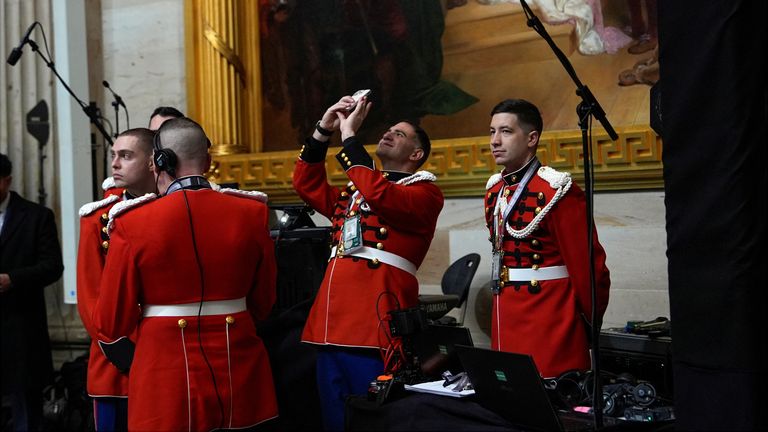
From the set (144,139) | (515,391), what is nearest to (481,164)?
(144,139)

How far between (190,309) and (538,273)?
1.44 metres

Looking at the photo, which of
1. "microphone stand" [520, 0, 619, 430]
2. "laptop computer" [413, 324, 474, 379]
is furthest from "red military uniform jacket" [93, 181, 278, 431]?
"microphone stand" [520, 0, 619, 430]

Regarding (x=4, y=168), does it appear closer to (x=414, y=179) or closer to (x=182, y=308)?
(x=414, y=179)

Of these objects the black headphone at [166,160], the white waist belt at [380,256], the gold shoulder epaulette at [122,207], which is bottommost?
the white waist belt at [380,256]

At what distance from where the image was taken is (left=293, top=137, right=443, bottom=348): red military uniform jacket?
3824 millimetres

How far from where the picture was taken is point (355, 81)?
662cm

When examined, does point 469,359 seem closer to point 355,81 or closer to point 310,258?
point 310,258

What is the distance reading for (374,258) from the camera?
393cm

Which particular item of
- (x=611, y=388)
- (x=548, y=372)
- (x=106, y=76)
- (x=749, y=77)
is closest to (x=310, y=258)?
(x=548, y=372)

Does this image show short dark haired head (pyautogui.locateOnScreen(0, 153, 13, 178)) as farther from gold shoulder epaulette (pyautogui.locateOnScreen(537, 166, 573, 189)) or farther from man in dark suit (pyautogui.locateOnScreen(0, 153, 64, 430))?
gold shoulder epaulette (pyautogui.locateOnScreen(537, 166, 573, 189))

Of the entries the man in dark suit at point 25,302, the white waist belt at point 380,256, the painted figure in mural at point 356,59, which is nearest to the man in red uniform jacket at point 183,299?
the white waist belt at point 380,256

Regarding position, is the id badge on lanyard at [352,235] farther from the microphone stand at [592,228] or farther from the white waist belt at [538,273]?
the microphone stand at [592,228]

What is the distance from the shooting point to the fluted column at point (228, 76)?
22.9 ft

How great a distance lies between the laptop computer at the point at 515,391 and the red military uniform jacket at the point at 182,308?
0.93 meters
